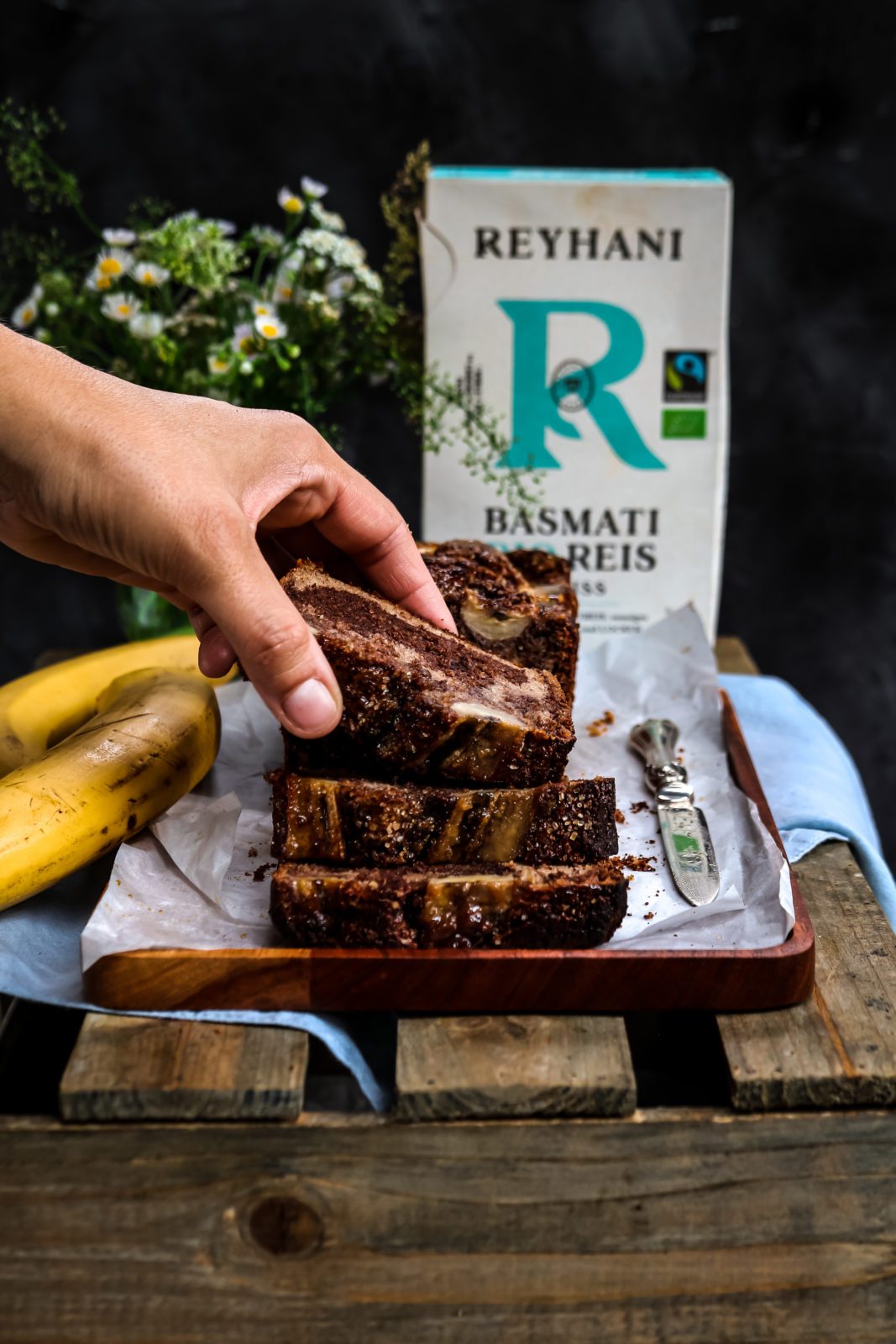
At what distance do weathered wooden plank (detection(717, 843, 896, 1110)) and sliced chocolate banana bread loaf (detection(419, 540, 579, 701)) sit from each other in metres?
0.62

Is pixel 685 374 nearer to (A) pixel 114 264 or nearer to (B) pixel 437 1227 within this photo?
(A) pixel 114 264

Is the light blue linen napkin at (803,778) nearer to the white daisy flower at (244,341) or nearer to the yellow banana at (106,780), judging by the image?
the yellow banana at (106,780)

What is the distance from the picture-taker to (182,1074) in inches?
59.9

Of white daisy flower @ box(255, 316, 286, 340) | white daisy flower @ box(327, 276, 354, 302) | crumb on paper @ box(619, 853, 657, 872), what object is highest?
white daisy flower @ box(327, 276, 354, 302)

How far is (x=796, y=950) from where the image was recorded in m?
1.63

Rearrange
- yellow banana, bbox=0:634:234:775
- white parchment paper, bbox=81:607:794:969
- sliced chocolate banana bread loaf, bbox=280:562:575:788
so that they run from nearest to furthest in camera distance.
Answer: white parchment paper, bbox=81:607:794:969 < sliced chocolate banana bread loaf, bbox=280:562:575:788 < yellow banana, bbox=0:634:234:775

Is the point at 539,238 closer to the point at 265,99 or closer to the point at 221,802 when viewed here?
the point at 265,99

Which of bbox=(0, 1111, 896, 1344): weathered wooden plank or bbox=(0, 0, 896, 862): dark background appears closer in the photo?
bbox=(0, 1111, 896, 1344): weathered wooden plank

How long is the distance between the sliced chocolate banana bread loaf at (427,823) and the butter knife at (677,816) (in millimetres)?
154

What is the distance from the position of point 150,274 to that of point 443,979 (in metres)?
1.84

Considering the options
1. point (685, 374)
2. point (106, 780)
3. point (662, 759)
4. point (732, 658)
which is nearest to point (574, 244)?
point (685, 374)

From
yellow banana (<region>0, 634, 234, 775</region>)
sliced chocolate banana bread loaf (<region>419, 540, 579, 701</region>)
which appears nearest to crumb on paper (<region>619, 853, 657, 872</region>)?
sliced chocolate banana bread loaf (<region>419, 540, 579, 701</region>)

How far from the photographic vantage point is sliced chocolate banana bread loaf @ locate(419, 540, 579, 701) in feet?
7.30

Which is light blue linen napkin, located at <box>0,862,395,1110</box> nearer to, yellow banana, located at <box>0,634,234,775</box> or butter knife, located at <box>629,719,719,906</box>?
yellow banana, located at <box>0,634,234,775</box>
